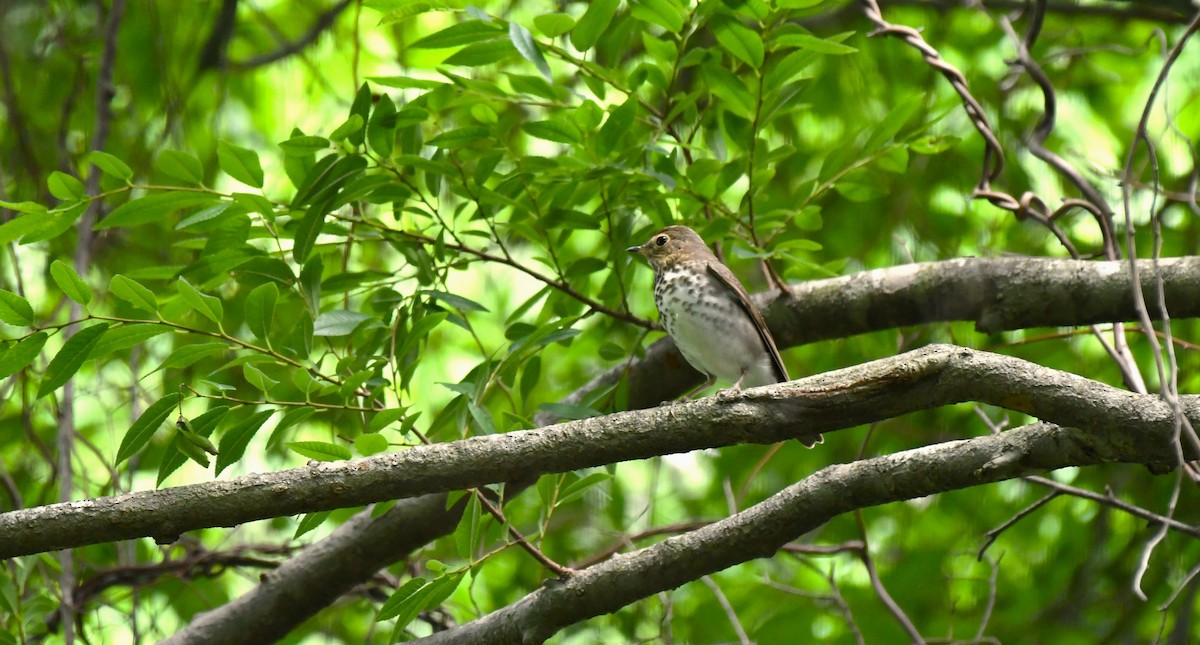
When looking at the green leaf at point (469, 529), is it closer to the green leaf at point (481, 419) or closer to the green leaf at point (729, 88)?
the green leaf at point (481, 419)

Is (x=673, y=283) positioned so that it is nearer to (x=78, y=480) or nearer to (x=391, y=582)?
(x=391, y=582)

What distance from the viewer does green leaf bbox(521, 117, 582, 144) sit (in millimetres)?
2881

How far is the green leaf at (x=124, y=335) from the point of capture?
2.44 metres

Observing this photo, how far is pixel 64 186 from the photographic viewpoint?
8.97 feet

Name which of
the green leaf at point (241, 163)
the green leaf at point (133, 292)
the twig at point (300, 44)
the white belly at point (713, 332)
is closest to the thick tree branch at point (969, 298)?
the white belly at point (713, 332)

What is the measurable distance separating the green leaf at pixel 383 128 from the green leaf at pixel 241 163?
0.93ft

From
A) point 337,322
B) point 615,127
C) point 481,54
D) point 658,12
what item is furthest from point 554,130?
point 337,322

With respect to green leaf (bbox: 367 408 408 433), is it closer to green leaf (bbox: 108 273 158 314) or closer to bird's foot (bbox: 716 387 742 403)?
green leaf (bbox: 108 273 158 314)

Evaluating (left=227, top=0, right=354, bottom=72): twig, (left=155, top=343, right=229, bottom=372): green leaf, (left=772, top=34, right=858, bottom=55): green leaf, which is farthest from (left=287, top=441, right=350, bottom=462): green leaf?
(left=227, top=0, right=354, bottom=72): twig

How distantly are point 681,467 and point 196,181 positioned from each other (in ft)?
10.9

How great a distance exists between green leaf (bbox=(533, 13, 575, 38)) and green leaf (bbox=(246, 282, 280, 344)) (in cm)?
99

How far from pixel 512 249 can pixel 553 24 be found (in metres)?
2.52

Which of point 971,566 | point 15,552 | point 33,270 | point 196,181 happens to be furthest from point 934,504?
point 33,270

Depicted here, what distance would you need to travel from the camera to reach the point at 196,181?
287 centimetres
